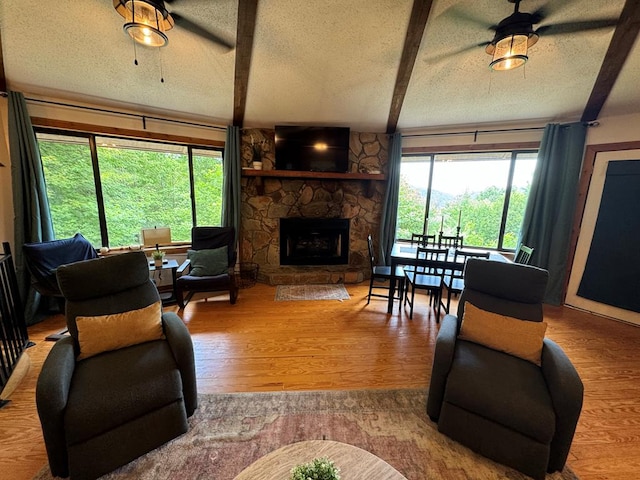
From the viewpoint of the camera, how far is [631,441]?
1715 millimetres

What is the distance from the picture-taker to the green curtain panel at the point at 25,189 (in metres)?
2.91

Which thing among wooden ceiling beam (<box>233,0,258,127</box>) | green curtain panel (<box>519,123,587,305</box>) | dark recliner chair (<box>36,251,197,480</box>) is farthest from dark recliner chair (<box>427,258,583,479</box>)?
wooden ceiling beam (<box>233,0,258,127</box>)

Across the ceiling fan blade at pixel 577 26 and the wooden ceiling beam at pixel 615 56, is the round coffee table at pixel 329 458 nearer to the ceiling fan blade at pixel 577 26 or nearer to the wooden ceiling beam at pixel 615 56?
the ceiling fan blade at pixel 577 26

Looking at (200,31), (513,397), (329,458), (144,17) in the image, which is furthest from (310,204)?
(329,458)

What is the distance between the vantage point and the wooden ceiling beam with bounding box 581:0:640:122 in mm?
2303

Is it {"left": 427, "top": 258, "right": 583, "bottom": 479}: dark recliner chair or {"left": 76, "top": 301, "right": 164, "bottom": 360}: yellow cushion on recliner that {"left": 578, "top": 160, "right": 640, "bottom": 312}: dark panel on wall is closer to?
{"left": 427, "top": 258, "right": 583, "bottom": 479}: dark recliner chair

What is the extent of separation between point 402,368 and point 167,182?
164 inches

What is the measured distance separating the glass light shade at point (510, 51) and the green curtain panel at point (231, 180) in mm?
3426

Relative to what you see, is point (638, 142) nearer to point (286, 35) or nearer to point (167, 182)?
point (286, 35)

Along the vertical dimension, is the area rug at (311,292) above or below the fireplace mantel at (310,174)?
below

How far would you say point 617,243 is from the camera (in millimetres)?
3307

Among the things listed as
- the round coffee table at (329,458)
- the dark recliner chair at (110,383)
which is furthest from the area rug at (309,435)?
the round coffee table at (329,458)

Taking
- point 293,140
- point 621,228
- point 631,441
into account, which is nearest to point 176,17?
point 293,140

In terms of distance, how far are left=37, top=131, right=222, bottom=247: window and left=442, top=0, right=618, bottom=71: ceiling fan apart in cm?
389
